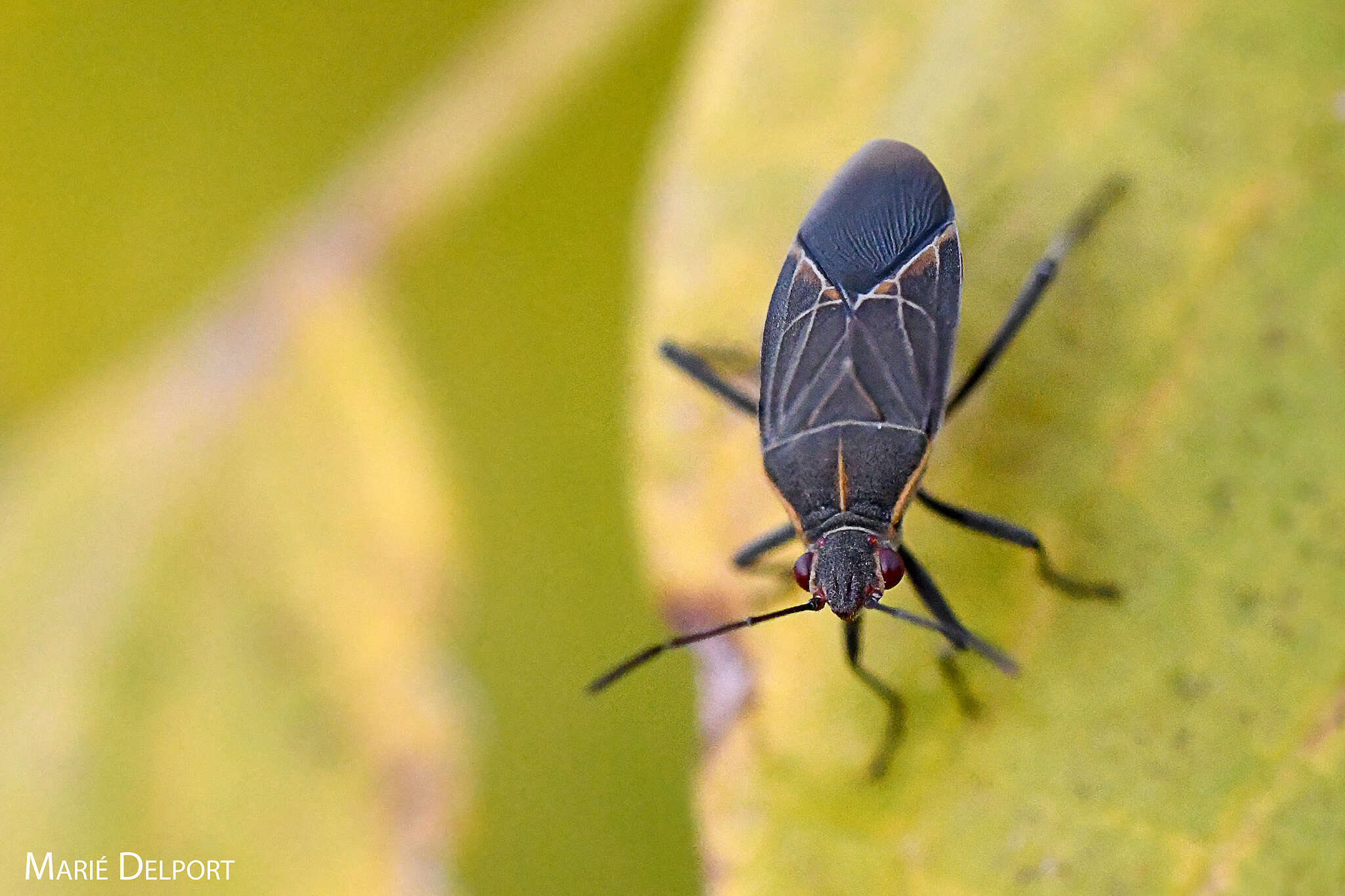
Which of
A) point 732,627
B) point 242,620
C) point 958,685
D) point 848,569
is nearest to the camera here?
point 958,685

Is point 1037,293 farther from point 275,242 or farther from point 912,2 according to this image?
point 275,242

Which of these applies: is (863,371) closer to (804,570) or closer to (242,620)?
(804,570)

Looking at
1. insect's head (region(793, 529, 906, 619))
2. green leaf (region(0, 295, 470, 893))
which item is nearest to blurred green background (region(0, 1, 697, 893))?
green leaf (region(0, 295, 470, 893))

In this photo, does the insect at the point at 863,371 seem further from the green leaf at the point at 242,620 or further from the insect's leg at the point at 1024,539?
the green leaf at the point at 242,620

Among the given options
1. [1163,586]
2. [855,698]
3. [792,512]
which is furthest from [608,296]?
[1163,586]

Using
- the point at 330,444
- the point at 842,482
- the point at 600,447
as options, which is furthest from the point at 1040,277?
the point at 330,444

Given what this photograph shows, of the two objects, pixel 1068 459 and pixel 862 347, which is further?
pixel 862 347
